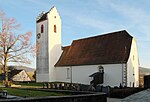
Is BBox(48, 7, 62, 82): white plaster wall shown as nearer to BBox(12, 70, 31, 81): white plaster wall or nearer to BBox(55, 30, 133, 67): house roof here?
BBox(55, 30, 133, 67): house roof

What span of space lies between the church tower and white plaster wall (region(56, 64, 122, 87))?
2066 millimetres

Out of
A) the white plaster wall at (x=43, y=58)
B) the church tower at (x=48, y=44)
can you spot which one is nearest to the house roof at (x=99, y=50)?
the church tower at (x=48, y=44)

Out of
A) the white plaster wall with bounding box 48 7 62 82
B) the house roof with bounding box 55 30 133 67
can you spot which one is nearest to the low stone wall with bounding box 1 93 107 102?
the house roof with bounding box 55 30 133 67

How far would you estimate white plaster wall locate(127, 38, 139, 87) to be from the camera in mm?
36906

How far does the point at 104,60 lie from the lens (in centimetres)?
3969

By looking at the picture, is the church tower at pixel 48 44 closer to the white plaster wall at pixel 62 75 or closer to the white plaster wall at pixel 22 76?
the white plaster wall at pixel 62 75

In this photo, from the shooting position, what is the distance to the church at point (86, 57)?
37.6 m

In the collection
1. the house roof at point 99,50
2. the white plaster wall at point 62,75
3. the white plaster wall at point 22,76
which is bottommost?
the white plaster wall at point 22,76

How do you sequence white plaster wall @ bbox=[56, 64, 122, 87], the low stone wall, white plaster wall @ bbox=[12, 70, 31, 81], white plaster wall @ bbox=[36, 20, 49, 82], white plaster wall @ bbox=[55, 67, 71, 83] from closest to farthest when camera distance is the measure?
the low stone wall, white plaster wall @ bbox=[56, 64, 122, 87], white plaster wall @ bbox=[55, 67, 71, 83], white plaster wall @ bbox=[36, 20, 49, 82], white plaster wall @ bbox=[12, 70, 31, 81]

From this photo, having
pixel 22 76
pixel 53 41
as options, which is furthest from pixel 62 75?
pixel 22 76

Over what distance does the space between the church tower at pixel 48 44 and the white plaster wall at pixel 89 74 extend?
2066 millimetres

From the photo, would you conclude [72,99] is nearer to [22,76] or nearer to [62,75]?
[62,75]

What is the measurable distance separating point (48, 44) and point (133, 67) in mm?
Answer: 19603

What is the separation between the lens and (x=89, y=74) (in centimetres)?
4178
